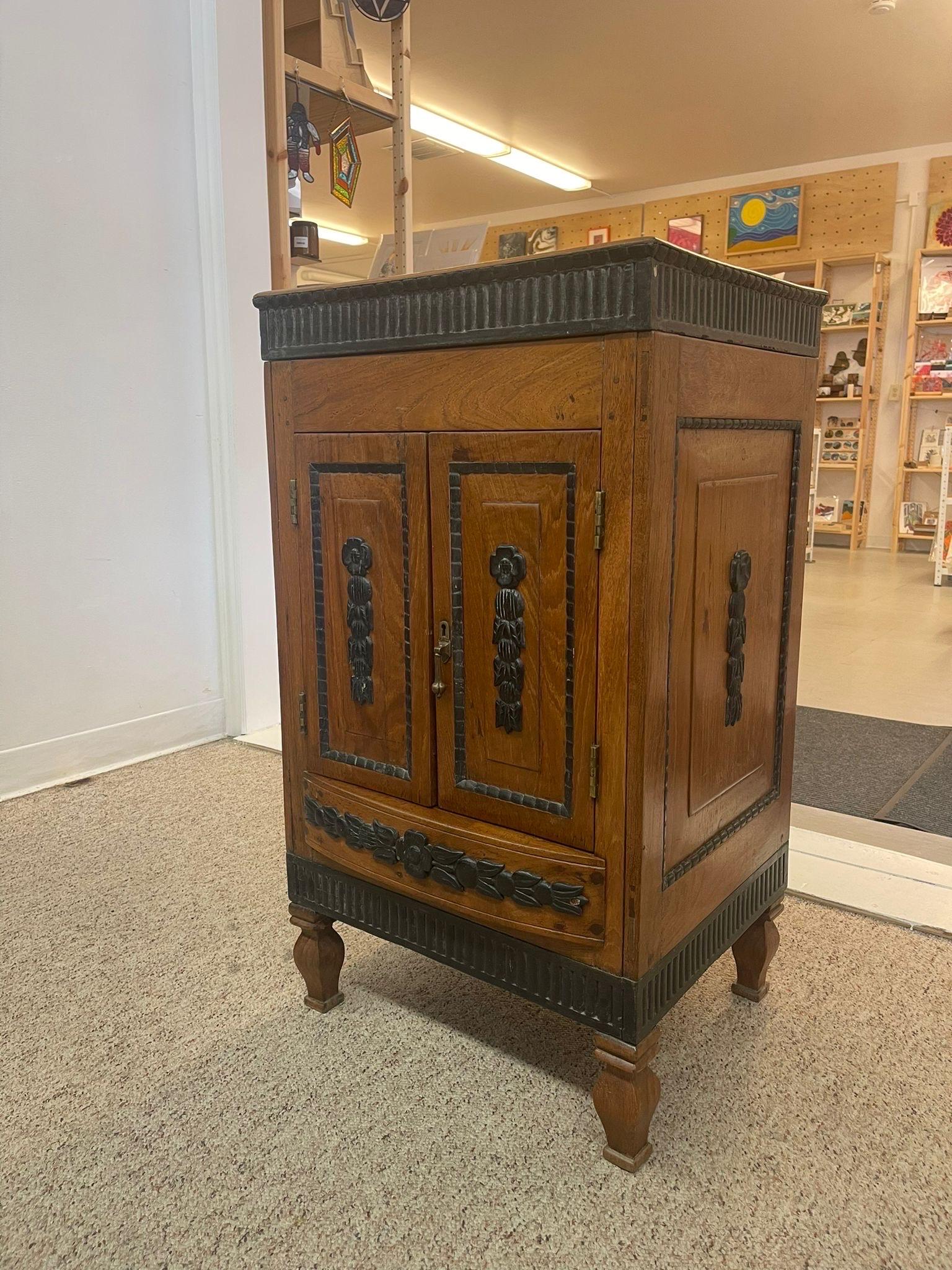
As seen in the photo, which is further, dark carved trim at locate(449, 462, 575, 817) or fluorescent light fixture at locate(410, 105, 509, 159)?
fluorescent light fixture at locate(410, 105, 509, 159)

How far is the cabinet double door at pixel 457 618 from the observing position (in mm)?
985

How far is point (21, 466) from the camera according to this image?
84.0 inches

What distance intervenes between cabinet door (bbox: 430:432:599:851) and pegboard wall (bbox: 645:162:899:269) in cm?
727

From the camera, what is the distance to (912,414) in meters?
→ 7.18

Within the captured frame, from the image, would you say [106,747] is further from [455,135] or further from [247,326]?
[455,135]

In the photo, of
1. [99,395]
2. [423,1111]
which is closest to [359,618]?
[423,1111]

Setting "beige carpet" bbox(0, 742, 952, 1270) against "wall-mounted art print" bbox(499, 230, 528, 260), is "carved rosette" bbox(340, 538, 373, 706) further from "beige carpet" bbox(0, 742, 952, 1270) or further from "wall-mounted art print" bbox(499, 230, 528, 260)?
"wall-mounted art print" bbox(499, 230, 528, 260)

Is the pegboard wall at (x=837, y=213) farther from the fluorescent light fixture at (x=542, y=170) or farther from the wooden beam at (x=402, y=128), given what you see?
the wooden beam at (x=402, y=128)

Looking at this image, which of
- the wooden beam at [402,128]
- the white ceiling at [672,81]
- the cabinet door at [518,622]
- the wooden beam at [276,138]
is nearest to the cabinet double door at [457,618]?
the cabinet door at [518,622]

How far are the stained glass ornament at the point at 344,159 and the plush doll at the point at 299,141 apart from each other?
54mm

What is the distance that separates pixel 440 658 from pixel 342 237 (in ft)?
34.5

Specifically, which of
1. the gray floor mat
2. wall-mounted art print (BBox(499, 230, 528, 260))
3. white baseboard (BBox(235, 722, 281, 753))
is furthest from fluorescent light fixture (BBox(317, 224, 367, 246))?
the gray floor mat

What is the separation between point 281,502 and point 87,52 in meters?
1.64

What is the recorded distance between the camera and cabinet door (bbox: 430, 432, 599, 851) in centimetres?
97
